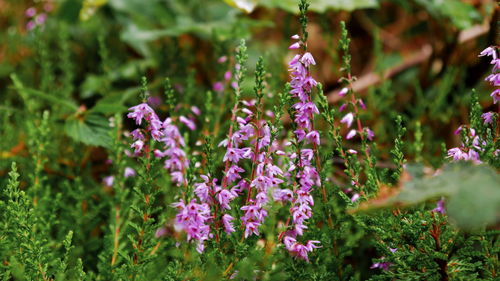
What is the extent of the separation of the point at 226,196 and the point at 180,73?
1528 mm

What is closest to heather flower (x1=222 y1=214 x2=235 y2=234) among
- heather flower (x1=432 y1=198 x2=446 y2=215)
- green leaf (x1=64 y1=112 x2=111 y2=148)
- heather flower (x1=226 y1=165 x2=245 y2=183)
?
heather flower (x1=226 y1=165 x2=245 y2=183)

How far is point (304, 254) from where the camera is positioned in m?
1.26

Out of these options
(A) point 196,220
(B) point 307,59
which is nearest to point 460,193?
(B) point 307,59

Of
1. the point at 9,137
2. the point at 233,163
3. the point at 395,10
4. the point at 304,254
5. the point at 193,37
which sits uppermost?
the point at 395,10

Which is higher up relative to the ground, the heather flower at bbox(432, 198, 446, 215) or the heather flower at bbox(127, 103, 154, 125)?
the heather flower at bbox(127, 103, 154, 125)

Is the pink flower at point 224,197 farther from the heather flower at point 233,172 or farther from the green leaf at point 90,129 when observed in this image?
the green leaf at point 90,129

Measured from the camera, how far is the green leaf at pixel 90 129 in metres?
1.87

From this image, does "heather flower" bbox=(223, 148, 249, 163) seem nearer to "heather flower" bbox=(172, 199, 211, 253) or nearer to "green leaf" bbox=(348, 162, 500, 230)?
"heather flower" bbox=(172, 199, 211, 253)

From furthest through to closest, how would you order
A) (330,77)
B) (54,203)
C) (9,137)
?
(330,77) → (9,137) → (54,203)

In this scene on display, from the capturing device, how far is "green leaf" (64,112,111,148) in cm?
187

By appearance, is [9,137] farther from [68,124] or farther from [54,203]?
[54,203]

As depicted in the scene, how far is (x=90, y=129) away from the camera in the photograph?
195 cm

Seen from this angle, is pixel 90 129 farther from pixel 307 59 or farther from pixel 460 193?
pixel 460 193

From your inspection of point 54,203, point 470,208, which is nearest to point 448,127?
point 470,208
